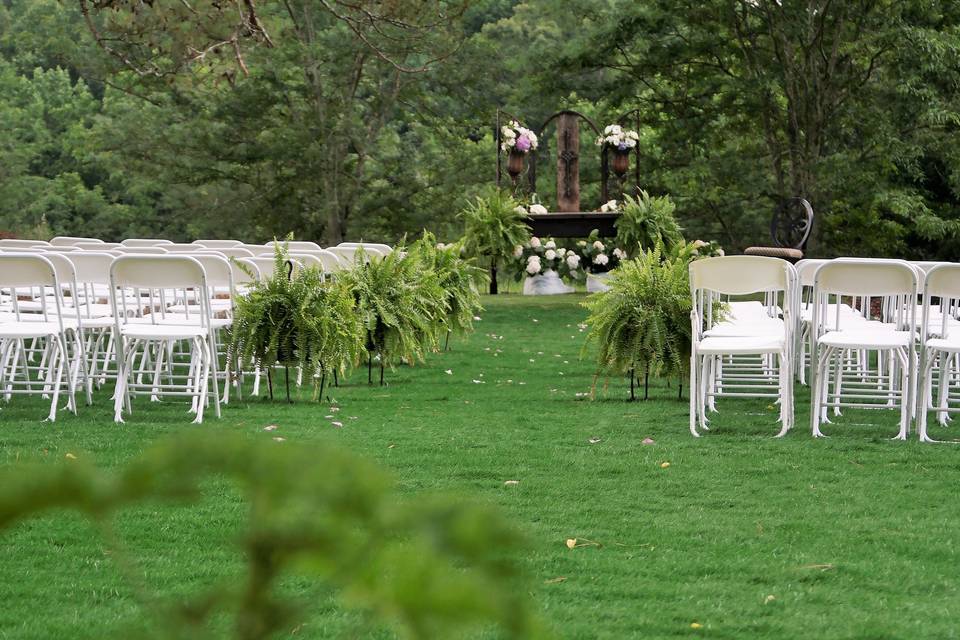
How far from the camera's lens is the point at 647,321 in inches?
287

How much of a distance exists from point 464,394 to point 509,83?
55.5 ft

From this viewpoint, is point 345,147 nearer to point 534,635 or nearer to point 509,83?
point 509,83

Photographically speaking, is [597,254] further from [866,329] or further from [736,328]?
[866,329]

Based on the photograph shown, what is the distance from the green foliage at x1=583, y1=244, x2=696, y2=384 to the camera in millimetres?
7285

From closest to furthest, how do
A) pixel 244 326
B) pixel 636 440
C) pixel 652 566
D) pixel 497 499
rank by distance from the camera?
pixel 652 566, pixel 497 499, pixel 636 440, pixel 244 326

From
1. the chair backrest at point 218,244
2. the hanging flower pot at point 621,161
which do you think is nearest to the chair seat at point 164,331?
the chair backrest at point 218,244

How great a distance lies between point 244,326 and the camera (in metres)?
7.32

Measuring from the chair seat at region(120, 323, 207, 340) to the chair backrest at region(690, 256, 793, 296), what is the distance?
106 inches

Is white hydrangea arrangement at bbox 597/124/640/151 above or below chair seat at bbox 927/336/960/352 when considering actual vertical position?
above

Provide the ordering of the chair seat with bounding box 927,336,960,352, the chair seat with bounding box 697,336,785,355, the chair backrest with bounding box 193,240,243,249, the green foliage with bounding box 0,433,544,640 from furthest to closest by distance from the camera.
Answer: the chair backrest with bounding box 193,240,243,249, the chair seat with bounding box 697,336,785,355, the chair seat with bounding box 927,336,960,352, the green foliage with bounding box 0,433,544,640

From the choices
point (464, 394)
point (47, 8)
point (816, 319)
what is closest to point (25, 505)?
point (816, 319)

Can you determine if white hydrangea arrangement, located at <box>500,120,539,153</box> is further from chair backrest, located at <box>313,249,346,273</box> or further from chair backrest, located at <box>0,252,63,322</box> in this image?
chair backrest, located at <box>0,252,63,322</box>

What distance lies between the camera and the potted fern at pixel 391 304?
27.6ft

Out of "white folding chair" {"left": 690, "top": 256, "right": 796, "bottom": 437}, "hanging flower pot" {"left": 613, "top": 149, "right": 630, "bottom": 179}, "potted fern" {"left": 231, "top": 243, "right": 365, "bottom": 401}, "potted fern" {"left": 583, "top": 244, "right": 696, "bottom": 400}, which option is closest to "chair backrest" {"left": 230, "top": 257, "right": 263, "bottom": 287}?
"potted fern" {"left": 231, "top": 243, "right": 365, "bottom": 401}
